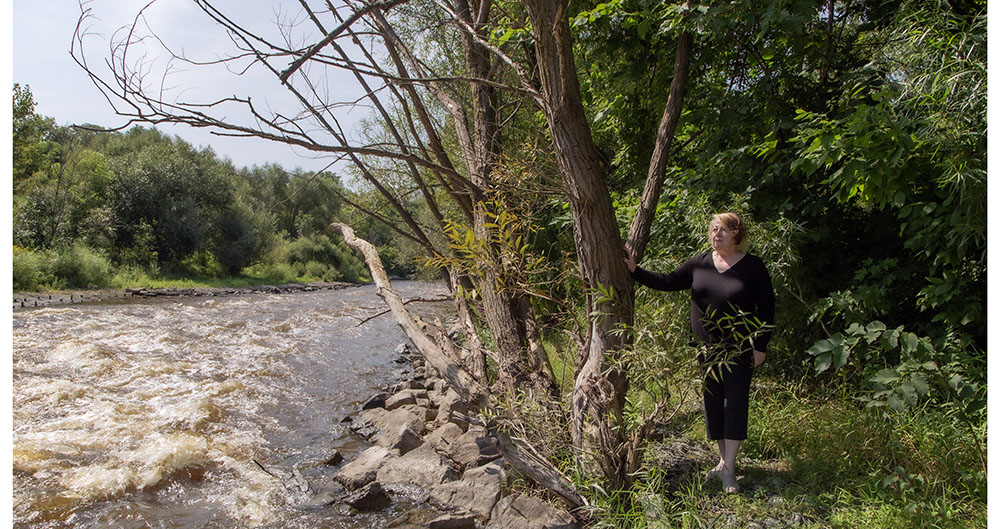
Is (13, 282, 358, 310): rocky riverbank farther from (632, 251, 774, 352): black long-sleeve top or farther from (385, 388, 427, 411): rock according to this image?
(632, 251, 774, 352): black long-sleeve top

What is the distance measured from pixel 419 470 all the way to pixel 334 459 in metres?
1.30

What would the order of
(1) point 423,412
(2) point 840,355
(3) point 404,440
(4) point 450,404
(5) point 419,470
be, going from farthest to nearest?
(1) point 423,412 → (4) point 450,404 → (3) point 404,440 → (5) point 419,470 → (2) point 840,355

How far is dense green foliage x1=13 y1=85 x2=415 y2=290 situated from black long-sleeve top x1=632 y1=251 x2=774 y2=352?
1609 centimetres

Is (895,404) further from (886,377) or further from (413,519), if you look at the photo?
(413,519)

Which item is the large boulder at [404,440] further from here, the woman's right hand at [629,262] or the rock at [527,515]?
the woman's right hand at [629,262]

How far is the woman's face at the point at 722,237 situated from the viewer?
349cm

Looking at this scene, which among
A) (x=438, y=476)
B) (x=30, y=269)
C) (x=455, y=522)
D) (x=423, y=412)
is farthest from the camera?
(x=30, y=269)

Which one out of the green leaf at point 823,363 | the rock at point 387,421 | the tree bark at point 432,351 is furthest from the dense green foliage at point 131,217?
the green leaf at point 823,363

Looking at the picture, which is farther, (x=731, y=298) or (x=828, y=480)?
(x=828, y=480)

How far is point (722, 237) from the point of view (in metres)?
3.50

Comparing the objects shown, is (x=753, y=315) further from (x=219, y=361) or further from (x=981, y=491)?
(x=219, y=361)

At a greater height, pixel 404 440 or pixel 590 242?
pixel 590 242

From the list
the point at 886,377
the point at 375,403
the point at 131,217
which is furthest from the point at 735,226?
the point at 131,217

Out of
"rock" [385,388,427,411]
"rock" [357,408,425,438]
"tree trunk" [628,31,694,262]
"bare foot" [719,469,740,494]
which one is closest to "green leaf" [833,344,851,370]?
"bare foot" [719,469,740,494]
